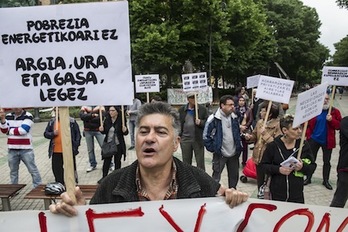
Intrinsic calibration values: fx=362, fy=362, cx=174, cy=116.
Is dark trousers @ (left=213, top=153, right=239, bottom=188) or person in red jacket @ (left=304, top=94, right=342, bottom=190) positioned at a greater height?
person in red jacket @ (left=304, top=94, right=342, bottom=190)

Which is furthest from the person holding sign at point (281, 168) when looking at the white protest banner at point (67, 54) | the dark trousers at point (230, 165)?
the white protest banner at point (67, 54)

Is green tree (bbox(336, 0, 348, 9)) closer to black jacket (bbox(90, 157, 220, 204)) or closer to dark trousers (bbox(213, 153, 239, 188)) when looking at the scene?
dark trousers (bbox(213, 153, 239, 188))

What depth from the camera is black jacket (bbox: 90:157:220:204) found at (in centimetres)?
222

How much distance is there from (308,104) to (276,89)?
2.60m

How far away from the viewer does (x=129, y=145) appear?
476 inches

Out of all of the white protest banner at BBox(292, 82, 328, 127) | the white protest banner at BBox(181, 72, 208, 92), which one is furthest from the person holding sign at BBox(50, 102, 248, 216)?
the white protest banner at BBox(181, 72, 208, 92)

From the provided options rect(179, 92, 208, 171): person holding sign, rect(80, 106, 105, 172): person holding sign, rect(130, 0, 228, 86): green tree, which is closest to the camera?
rect(179, 92, 208, 171): person holding sign

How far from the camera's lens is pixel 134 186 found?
7.36 feet

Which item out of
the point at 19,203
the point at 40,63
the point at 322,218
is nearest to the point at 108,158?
the point at 19,203

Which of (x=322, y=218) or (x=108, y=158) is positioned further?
(x=108, y=158)

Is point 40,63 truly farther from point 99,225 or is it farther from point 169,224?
point 169,224

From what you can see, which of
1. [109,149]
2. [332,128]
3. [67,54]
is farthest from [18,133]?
[332,128]

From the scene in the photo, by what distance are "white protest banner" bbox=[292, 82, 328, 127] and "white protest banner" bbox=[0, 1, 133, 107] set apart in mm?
2013

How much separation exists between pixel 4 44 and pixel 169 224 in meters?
1.65
